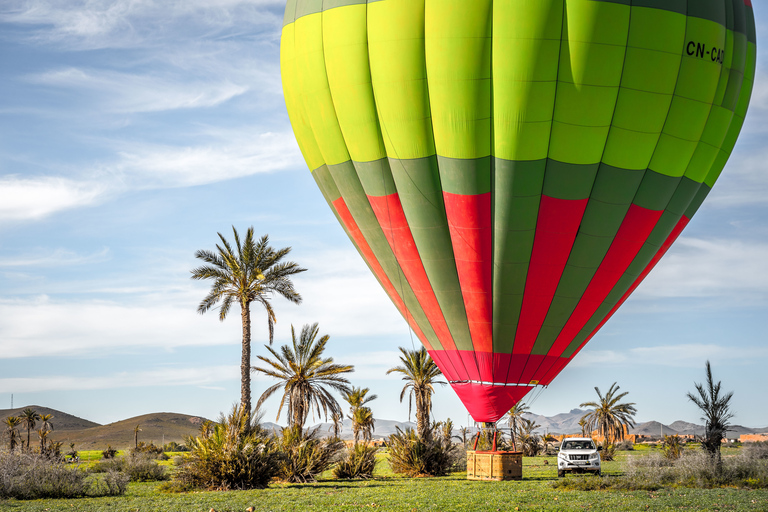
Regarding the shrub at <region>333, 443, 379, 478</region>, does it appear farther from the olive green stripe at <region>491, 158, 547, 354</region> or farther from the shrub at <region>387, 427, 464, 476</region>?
the olive green stripe at <region>491, 158, 547, 354</region>

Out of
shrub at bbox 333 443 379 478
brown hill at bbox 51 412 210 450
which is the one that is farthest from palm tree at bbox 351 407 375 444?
brown hill at bbox 51 412 210 450

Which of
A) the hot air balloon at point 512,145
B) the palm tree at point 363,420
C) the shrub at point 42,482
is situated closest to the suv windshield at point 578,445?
the hot air balloon at point 512,145

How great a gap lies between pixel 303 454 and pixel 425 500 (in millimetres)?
7731

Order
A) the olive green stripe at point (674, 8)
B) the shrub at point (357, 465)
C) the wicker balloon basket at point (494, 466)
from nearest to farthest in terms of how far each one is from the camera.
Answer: the olive green stripe at point (674, 8) → the wicker balloon basket at point (494, 466) → the shrub at point (357, 465)

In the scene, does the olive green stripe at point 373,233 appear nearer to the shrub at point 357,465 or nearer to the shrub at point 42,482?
the shrub at point 357,465

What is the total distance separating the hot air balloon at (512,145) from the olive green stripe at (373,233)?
5 cm

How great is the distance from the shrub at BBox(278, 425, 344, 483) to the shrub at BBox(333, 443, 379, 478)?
23.0 inches

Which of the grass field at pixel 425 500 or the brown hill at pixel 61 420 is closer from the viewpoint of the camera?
the grass field at pixel 425 500

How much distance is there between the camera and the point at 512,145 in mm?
13672

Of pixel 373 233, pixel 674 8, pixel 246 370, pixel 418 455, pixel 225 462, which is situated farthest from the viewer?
pixel 246 370

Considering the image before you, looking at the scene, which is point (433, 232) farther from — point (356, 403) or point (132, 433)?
point (132, 433)

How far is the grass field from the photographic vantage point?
13875mm

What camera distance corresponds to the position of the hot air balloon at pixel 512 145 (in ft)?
43.2

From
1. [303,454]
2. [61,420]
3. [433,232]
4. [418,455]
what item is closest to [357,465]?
[303,454]
